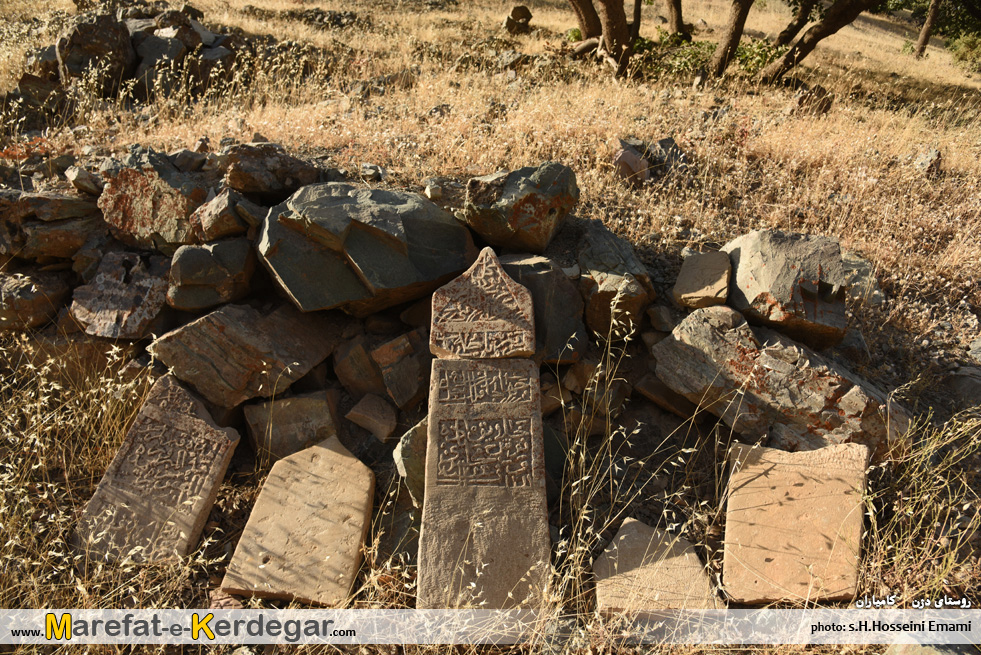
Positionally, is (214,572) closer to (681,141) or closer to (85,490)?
(85,490)

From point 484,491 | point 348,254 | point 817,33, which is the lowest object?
point 484,491

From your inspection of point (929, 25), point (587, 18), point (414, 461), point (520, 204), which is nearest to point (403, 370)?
point (414, 461)

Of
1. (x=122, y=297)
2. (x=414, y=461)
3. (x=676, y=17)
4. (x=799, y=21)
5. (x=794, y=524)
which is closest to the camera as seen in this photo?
(x=794, y=524)

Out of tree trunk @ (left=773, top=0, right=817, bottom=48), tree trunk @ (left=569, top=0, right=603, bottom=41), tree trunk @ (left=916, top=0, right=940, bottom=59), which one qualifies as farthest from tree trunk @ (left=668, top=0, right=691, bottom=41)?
tree trunk @ (left=916, top=0, right=940, bottom=59)

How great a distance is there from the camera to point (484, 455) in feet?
10.7

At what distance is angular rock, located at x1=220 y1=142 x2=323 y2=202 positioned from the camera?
4238 mm

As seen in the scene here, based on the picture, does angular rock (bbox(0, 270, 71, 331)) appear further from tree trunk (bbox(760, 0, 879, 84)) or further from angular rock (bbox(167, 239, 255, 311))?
tree trunk (bbox(760, 0, 879, 84))

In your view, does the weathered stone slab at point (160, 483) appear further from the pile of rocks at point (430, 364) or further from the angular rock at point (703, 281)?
the angular rock at point (703, 281)

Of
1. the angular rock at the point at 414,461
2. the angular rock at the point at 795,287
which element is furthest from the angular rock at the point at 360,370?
the angular rock at the point at 795,287

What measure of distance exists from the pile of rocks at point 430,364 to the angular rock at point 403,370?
0.5 inches

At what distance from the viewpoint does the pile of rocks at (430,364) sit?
3.12m

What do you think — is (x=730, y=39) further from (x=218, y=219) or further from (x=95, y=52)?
(x=95, y=52)

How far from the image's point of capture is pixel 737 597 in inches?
119

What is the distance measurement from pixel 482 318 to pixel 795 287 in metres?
1.95
